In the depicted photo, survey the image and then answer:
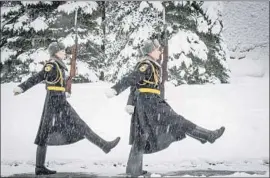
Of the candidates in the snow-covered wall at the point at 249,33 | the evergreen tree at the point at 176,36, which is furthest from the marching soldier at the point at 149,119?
the evergreen tree at the point at 176,36

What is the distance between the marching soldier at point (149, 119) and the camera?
4.29 m

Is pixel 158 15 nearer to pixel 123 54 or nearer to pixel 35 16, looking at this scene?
pixel 123 54

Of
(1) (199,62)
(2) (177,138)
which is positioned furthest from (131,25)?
(2) (177,138)

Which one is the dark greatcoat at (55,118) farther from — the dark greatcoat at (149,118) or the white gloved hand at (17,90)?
the dark greatcoat at (149,118)

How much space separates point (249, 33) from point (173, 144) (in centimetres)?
274

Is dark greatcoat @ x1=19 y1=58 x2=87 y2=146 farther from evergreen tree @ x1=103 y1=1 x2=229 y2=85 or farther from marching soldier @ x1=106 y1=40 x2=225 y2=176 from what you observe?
evergreen tree @ x1=103 y1=1 x2=229 y2=85

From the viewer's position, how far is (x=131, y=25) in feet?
23.8

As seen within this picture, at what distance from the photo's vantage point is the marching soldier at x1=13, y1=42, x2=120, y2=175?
466 cm

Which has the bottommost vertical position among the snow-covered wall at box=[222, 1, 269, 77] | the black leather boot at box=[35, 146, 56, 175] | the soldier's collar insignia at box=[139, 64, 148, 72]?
the black leather boot at box=[35, 146, 56, 175]

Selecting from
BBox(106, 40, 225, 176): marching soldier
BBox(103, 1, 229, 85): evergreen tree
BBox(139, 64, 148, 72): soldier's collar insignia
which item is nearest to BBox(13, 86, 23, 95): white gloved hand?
BBox(106, 40, 225, 176): marching soldier

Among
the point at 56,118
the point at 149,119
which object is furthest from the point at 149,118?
the point at 56,118

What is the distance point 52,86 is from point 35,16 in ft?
12.1

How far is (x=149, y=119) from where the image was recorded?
4.33 m

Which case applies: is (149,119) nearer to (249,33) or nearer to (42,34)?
(249,33)
